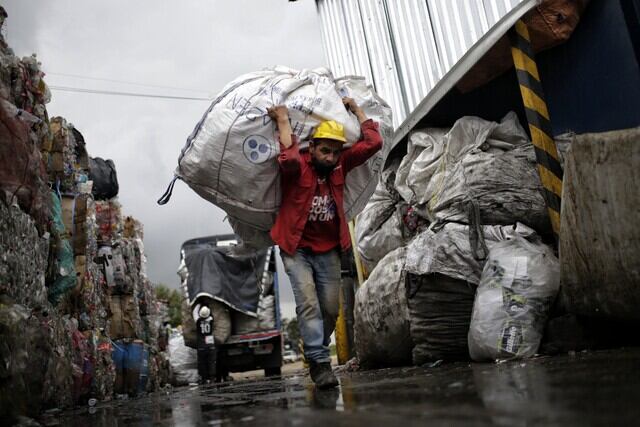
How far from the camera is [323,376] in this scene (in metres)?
4.09

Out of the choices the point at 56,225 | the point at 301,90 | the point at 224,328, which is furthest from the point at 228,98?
the point at 224,328

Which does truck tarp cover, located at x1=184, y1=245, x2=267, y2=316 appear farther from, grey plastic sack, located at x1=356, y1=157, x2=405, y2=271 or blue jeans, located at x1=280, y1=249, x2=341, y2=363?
blue jeans, located at x1=280, y1=249, x2=341, y2=363

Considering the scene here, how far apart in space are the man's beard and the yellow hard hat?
0.16m

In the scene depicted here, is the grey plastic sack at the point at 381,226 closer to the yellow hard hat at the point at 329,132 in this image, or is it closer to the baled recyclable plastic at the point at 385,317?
the baled recyclable plastic at the point at 385,317

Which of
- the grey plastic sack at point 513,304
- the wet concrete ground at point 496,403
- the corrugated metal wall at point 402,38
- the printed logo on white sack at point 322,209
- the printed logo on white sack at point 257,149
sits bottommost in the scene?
the wet concrete ground at point 496,403

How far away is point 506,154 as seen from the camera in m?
5.55

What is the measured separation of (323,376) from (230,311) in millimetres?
9694

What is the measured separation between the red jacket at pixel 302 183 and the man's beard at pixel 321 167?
30 mm

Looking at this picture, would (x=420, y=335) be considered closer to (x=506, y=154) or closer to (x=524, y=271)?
(x=524, y=271)

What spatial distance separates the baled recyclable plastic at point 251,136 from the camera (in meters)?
4.34

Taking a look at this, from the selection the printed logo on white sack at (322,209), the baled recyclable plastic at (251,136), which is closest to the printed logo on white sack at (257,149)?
the baled recyclable plastic at (251,136)

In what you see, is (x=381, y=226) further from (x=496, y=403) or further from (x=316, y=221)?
(x=496, y=403)

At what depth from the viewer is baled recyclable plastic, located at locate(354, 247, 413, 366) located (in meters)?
Answer: 5.70

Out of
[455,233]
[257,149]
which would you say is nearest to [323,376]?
[257,149]
